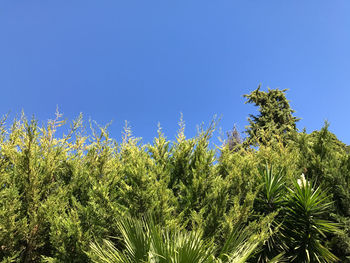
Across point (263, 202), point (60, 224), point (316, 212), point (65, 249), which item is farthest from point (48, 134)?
point (316, 212)

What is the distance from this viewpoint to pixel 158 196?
404 centimetres

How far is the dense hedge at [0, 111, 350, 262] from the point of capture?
3820mm

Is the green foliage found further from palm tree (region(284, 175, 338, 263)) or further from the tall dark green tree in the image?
the tall dark green tree

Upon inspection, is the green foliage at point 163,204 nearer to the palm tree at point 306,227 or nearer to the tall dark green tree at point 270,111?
the palm tree at point 306,227

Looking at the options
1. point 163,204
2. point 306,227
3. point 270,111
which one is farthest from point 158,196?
point 270,111

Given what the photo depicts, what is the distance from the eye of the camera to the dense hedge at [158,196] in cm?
382

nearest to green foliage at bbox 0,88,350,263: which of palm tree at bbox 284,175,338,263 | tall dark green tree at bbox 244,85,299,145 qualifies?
palm tree at bbox 284,175,338,263

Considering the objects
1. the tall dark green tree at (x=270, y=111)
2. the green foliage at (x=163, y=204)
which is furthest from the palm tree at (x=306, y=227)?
the tall dark green tree at (x=270, y=111)

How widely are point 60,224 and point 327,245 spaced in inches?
239

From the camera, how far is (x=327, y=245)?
5098 millimetres

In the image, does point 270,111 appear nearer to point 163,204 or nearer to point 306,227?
point 306,227

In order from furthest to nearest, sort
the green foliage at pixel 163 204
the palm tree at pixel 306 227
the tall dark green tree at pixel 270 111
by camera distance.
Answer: the tall dark green tree at pixel 270 111 < the palm tree at pixel 306 227 < the green foliage at pixel 163 204

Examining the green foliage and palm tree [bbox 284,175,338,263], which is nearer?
the green foliage

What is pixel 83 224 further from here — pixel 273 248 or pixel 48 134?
pixel 273 248
